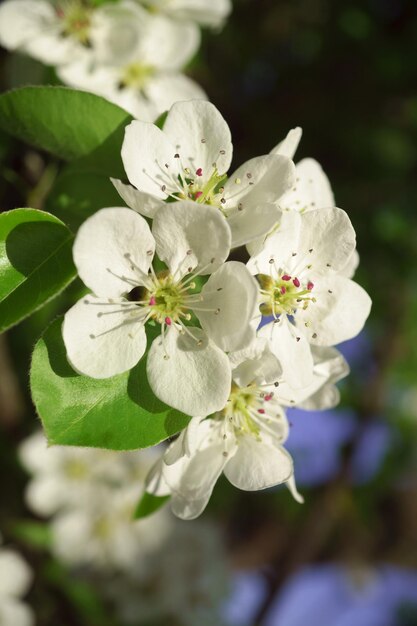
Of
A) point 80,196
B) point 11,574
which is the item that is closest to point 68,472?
point 11,574

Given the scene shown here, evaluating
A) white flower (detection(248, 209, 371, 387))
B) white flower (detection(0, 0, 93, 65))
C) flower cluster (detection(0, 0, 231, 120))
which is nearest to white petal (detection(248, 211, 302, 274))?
white flower (detection(248, 209, 371, 387))

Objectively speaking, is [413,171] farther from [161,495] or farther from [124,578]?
[161,495]

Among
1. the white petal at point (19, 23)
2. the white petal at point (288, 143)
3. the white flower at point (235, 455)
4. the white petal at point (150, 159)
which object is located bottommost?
the white flower at point (235, 455)

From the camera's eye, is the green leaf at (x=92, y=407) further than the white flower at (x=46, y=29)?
No

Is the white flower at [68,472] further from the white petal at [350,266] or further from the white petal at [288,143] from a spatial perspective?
the white petal at [288,143]

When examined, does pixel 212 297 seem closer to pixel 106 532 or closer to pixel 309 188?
pixel 309 188

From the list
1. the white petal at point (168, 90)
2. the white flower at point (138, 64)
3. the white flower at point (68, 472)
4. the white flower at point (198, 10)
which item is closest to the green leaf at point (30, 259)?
the white flower at point (138, 64)

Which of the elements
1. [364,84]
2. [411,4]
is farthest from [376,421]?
[411,4]
